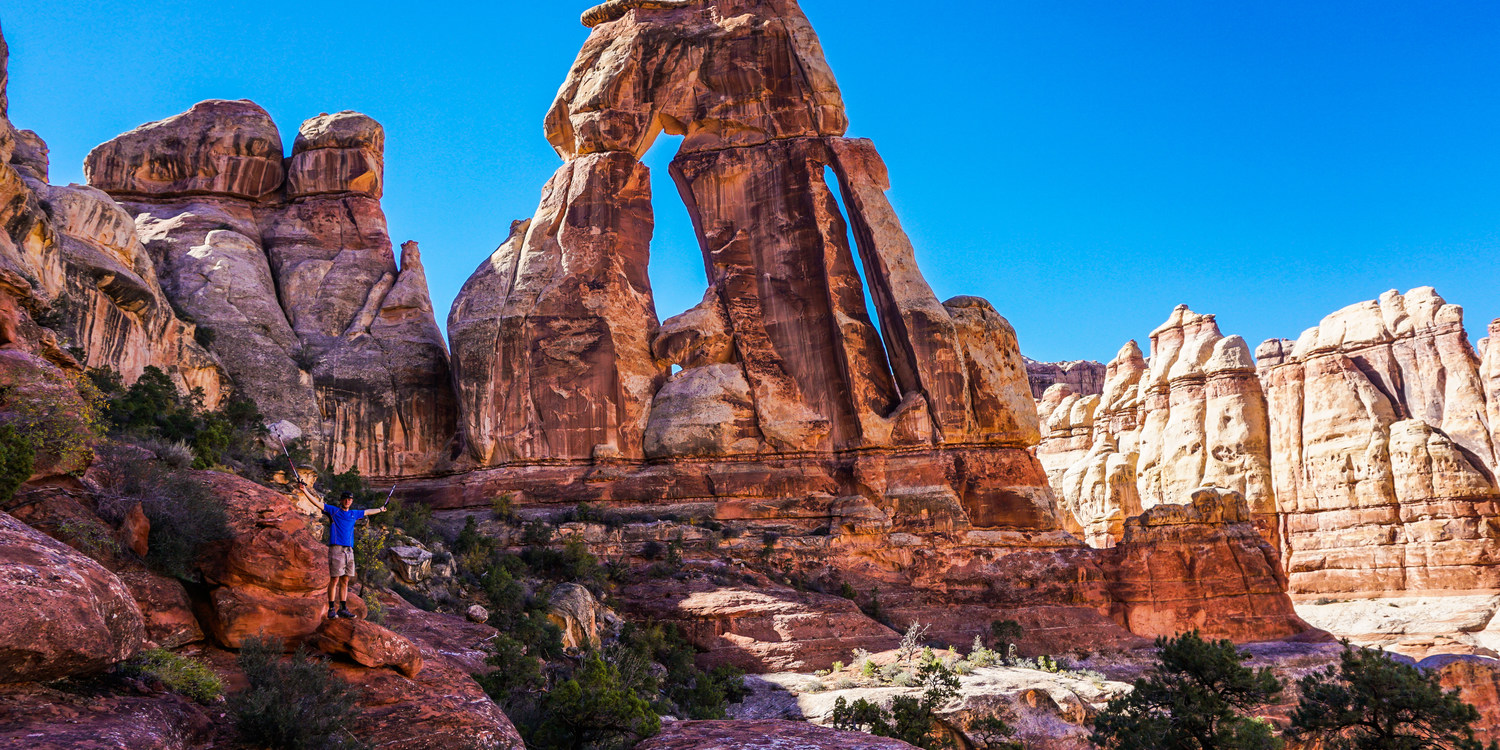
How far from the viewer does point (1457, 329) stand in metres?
50.4

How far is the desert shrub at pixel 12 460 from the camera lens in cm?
864

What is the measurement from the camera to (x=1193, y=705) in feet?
48.3

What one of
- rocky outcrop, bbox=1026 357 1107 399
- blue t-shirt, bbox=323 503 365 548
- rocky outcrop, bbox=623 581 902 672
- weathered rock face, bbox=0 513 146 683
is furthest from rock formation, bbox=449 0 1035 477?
rocky outcrop, bbox=1026 357 1107 399

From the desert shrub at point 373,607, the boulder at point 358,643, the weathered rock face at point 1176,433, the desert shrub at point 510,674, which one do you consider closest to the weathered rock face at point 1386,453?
the weathered rock face at point 1176,433

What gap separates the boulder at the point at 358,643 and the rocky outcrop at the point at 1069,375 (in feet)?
272

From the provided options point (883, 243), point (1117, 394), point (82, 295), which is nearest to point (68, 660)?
point (82, 295)

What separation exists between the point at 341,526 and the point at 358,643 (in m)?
1.41

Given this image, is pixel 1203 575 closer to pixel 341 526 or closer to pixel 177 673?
pixel 341 526

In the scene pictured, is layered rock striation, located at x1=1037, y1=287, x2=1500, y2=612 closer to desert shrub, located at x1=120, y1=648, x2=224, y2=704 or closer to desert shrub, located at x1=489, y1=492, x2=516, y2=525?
desert shrub, located at x1=489, y1=492, x2=516, y2=525

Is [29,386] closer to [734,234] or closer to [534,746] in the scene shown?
[534,746]

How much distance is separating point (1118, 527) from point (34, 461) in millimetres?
56780

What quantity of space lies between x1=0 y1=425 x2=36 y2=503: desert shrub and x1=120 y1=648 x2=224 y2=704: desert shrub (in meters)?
1.93

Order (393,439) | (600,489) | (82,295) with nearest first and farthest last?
(82,295)
(600,489)
(393,439)

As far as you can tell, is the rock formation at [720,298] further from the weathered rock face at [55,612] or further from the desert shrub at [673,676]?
the weathered rock face at [55,612]
